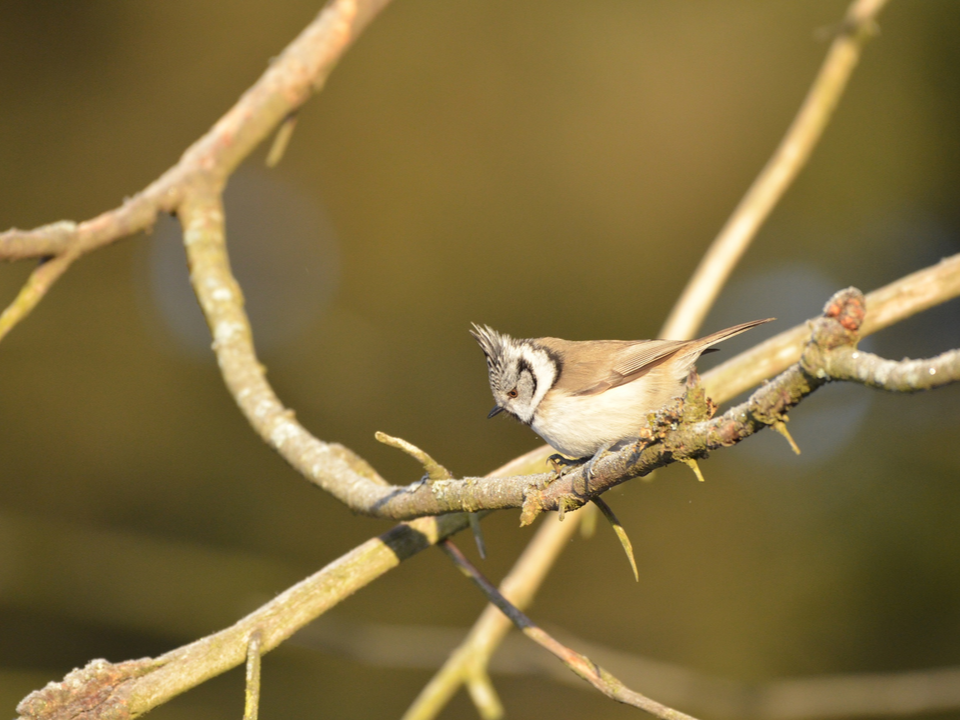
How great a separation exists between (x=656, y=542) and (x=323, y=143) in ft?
Answer: 13.6

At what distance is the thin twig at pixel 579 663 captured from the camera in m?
1.72

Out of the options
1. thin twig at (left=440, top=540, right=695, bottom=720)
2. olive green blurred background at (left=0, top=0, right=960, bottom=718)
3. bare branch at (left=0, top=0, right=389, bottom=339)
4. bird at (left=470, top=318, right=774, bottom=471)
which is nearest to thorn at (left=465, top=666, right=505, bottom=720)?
thin twig at (left=440, top=540, right=695, bottom=720)

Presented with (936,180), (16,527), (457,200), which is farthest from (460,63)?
(16,527)

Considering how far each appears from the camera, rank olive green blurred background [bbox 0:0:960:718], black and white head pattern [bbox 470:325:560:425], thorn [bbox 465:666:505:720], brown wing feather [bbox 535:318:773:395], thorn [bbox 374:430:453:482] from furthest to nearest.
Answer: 1. olive green blurred background [bbox 0:0:960:718]
2. black and white head pattern [bbox 470:325:560:425]
3. brown wing feather [bbox 535:318:773:395]
4. thorn [bbox 465:666:505:720]
5. thorn [bbox 374:430:453:482]

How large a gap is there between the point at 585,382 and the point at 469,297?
3.14m

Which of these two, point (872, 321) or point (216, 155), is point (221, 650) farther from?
point (872, 321)

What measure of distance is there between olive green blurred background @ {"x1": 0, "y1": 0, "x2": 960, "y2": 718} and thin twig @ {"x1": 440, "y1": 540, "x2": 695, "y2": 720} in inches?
130

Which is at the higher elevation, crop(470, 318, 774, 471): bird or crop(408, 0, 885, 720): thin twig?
crop(408, 0, 885, 720): thin twig

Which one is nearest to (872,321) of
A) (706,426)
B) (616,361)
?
(616,361)

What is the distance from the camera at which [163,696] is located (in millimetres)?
1740

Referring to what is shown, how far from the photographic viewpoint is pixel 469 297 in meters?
5.69

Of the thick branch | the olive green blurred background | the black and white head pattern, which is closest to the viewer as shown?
the thick branch

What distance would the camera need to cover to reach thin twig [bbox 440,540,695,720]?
1723mm

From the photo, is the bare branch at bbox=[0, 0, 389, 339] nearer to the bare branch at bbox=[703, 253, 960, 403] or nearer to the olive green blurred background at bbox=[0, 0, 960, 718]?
the bare branch at bbox=[703, 253, 960, 403]
